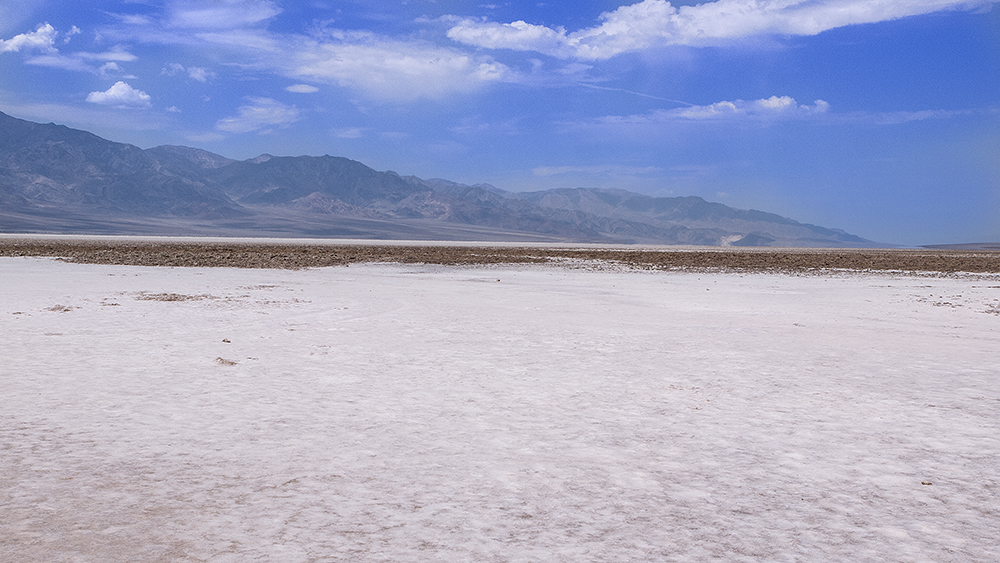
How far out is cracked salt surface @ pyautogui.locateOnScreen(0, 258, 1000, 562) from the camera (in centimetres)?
380

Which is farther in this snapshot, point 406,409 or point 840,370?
point 840,370

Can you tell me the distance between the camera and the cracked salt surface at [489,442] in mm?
3797

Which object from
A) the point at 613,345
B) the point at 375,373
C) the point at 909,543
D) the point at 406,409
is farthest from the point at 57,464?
the point at 613,345

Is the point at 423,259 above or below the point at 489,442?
above

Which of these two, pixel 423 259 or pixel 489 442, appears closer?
pixel 489 442

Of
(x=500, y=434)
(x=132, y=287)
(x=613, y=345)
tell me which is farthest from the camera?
(x=132, y=287)

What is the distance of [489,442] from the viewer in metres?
5.51

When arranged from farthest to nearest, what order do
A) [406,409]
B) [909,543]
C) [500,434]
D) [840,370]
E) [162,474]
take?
[840,370] < [406,409] < [500,434] < [162,474] < [909,543]

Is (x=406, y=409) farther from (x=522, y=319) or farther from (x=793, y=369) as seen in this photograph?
(x=522, y=319)

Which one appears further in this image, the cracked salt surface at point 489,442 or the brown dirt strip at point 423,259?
the brown dirt strip at point 423,259

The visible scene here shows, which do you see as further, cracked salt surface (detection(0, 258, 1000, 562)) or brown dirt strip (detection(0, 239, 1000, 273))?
brown dirt strip (detection(0, 239, 1000, 273))

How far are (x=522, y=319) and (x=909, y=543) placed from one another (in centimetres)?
983

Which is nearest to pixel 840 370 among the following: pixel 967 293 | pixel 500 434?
pixel 500 434

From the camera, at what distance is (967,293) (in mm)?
21734
